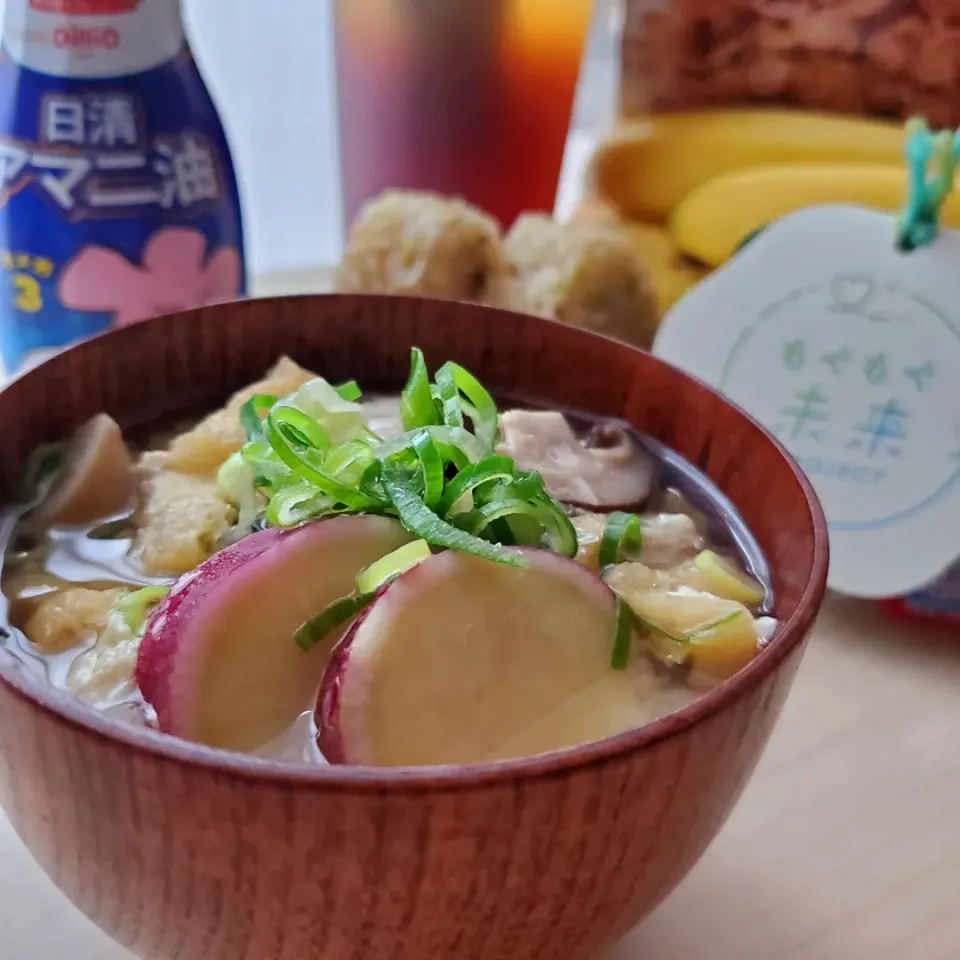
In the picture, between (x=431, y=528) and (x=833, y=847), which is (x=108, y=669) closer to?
(x=431, y=528)

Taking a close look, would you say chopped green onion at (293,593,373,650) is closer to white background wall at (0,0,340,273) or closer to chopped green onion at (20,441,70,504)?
chopped green onion at (20,441,70,504)

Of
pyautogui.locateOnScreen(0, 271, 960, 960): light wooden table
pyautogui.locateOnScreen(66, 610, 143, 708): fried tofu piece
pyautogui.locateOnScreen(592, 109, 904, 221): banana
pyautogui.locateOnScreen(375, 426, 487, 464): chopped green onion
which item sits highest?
pyautogui.locateOnScreen(592, 109, 904, 221): banana

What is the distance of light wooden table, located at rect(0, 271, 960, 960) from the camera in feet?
2.24

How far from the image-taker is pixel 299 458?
640mm

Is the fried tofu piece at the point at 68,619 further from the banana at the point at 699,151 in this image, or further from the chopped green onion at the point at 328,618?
the banana at the point at 699,151

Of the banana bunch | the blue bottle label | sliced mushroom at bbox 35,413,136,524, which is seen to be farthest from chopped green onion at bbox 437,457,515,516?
the banana bunch

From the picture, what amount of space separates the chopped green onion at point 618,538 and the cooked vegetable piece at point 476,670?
0.29 ft

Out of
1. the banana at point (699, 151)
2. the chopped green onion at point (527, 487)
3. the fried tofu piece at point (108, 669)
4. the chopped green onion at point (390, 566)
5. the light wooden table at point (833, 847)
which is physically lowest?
the light wooden table at point (833, 847)

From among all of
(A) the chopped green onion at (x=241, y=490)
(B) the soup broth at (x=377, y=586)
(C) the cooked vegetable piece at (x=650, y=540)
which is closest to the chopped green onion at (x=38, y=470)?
(B) the soup broth at (x=377, y=586)

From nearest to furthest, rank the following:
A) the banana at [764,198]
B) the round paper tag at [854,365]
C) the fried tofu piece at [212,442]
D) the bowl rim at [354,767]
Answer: the bowl rim at [354,767] < the fried tofu piece at [212,442] < the round paper tag at [854,365] < the banana at [764,198]

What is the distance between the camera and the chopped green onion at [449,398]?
2.27 ft

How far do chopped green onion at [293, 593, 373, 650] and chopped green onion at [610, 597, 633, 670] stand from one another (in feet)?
0.41

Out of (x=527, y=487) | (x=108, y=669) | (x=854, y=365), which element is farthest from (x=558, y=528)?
(x=854, y=365)

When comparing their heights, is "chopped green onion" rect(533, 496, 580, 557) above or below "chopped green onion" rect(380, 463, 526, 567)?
below
